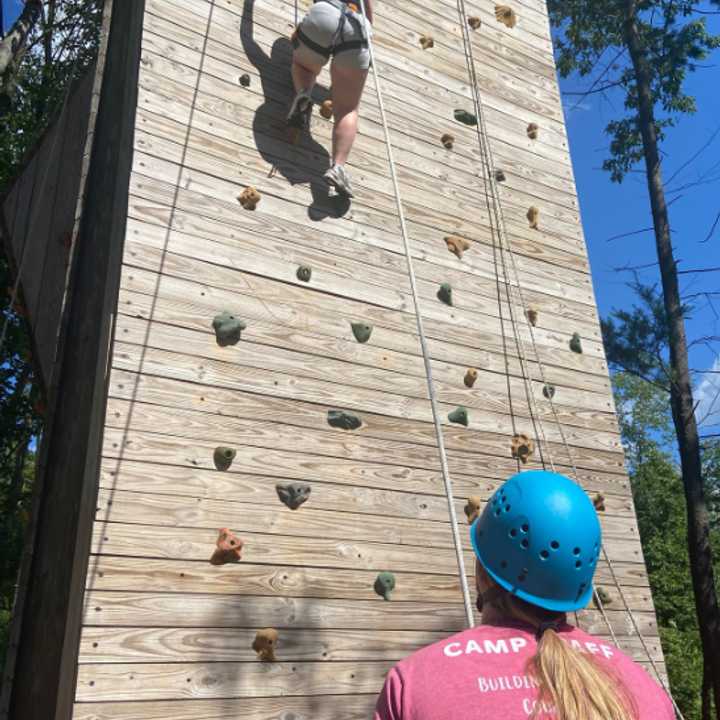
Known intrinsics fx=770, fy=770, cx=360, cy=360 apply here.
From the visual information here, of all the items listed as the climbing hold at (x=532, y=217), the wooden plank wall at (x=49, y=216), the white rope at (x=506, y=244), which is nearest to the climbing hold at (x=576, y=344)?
the white rope at (x=506, y=244)

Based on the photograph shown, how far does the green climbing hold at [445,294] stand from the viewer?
3787mm

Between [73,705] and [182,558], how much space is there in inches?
21.1

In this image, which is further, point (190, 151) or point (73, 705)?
point (190, 151)

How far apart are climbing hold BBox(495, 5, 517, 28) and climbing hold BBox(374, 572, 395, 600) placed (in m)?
3.74

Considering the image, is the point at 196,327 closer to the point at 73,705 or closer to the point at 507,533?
the point at 73,705

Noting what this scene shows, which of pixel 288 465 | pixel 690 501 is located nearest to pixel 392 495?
pixel 288 465

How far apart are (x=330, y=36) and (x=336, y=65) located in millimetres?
138

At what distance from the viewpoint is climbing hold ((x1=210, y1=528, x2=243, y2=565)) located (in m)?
2.64

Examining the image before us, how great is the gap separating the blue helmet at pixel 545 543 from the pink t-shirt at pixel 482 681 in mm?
74

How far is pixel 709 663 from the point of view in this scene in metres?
7.87

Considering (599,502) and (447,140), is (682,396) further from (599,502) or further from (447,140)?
(447,140)

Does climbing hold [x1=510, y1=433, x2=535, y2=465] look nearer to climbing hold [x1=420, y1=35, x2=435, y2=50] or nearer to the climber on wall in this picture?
the climber on wall

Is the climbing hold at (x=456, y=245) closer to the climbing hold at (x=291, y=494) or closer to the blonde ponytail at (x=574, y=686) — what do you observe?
the climbing hold at (x=291, y=494)

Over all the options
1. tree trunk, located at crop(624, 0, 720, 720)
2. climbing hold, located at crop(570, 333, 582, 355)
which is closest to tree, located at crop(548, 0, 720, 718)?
tree trunk, located at crop(624, 0, 720, 720)
